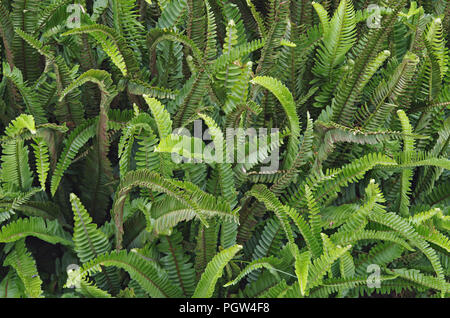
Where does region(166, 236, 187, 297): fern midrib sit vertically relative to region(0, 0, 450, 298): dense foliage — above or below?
below

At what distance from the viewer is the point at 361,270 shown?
152cm

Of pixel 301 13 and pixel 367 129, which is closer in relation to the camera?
pixel 367 129

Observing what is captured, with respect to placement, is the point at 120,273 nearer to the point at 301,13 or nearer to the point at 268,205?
the point at 268,205

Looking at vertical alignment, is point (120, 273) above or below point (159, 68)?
below

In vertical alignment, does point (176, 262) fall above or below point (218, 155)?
below

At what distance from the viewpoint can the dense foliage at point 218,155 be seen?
139cm

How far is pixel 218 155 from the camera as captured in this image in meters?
1.40

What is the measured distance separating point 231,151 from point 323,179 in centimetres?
29

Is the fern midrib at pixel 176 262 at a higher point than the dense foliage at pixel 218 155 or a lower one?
lower

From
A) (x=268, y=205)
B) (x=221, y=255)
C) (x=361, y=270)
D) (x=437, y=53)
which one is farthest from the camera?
(x=437, y=53)

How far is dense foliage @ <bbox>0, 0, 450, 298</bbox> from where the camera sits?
54.9 inches

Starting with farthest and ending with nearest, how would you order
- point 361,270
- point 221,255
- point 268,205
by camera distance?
point 361,270, point 268,205, point 221,255
